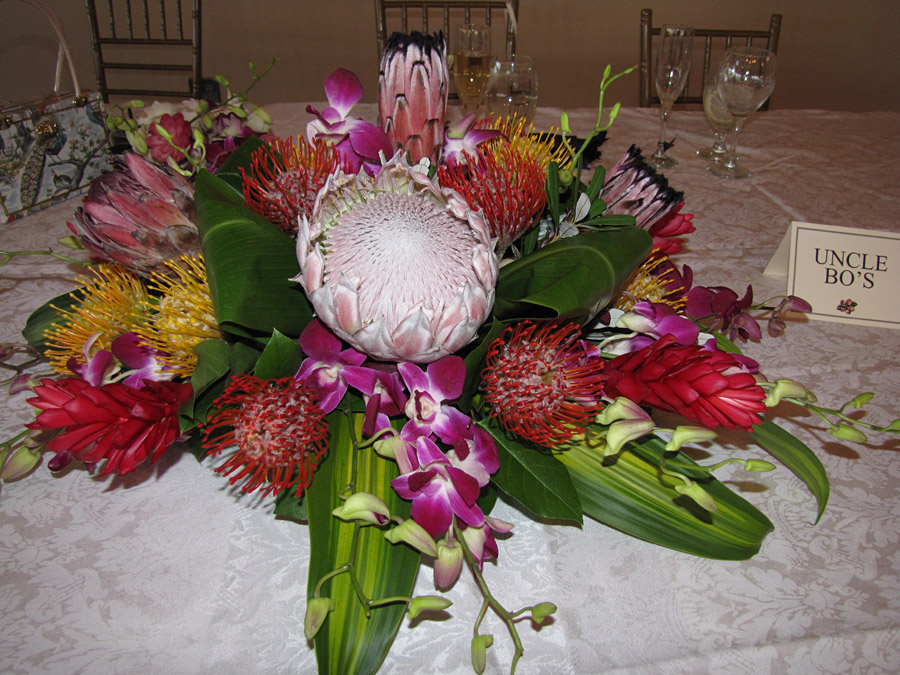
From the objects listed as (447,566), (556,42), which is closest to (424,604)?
(447,566)

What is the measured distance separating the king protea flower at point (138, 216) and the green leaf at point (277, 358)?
Result: 16 centimetres

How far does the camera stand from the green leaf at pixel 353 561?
35 cm

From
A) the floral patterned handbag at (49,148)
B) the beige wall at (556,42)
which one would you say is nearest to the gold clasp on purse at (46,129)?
the floral patterned handbag at (49,148)

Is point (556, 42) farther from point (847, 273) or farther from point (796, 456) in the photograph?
point (796, 456)

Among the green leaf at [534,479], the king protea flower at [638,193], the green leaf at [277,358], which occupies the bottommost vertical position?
the green leaf at [534,479]

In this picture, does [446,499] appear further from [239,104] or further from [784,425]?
[239,104]

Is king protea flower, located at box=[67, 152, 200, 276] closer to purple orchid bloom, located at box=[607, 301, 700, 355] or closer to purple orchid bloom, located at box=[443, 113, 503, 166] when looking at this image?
purple orchid bloom, located at box=[443, 113, 503, 166]

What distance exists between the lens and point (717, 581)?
0.44 meters

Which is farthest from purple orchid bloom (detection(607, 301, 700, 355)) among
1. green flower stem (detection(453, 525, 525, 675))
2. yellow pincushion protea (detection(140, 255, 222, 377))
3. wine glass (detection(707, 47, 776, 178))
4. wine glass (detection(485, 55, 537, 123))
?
wine glass (detection(707, 47, 776, 178))

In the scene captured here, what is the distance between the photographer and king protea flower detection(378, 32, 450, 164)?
489mm

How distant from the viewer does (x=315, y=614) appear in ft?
1.11

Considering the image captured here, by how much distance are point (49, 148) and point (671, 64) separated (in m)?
0.99

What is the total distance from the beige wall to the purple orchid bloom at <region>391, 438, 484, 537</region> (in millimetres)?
2496

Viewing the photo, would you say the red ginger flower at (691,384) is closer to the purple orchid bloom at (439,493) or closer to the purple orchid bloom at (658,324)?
the purple orchid bloom at (658,324)
